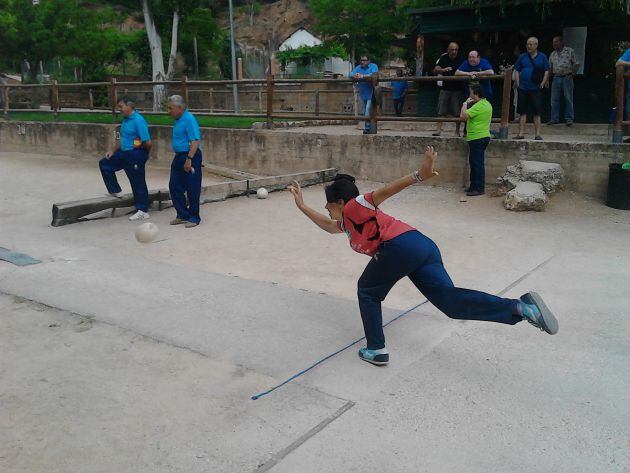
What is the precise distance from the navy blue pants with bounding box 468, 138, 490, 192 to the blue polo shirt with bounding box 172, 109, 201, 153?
4.35 meters

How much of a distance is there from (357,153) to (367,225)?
8.16 meters

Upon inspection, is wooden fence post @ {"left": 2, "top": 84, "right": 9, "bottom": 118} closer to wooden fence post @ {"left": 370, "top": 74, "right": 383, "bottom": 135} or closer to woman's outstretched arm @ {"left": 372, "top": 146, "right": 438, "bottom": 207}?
wooden fence post @ {"left": 370, "top": 74, "right": 383, "bottom": 135}

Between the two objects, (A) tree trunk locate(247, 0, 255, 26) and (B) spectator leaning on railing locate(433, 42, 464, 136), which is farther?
(A) tree trunk locate(247, 0, 255, 26)

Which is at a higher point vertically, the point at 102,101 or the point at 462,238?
the point at 102,101

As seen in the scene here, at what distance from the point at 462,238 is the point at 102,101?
2804 cm

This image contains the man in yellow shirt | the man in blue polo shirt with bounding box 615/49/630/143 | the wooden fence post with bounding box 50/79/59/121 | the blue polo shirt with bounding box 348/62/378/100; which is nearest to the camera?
the man in blue polo shirt with bounding box 615/49/630/143

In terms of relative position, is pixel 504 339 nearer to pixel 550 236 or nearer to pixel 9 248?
pixel 550 236

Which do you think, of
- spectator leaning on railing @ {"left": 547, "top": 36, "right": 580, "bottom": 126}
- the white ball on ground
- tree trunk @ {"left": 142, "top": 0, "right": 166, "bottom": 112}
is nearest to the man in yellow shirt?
spectator leaning on railing @ {"left": 547, "top": 36, "right": 580, "bottom": 126}

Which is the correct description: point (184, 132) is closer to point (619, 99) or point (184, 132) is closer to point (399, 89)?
point (619, 99)

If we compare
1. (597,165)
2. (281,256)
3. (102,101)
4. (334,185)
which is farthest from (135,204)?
(102,101)

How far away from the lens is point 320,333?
4684 mm

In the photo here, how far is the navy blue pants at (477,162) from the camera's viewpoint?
31.9ft

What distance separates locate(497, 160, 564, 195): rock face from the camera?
9.20 metres

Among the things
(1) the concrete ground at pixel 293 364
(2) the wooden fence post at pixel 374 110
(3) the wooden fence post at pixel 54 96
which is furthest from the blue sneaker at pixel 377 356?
(3) the wooden fence post at pixel 54 96
